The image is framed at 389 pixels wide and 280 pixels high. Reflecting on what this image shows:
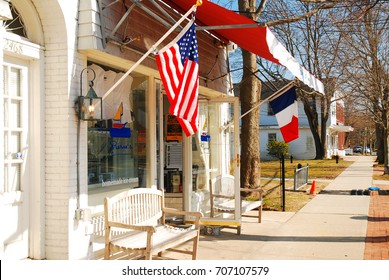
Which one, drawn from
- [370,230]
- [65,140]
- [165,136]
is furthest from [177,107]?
[370,230]

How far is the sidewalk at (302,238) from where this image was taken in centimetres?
679

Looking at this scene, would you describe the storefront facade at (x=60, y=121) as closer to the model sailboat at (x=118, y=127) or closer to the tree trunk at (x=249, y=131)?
the model sailboat at (x=118, y=127)

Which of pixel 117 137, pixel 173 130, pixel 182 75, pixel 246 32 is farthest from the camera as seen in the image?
pixel 173 130

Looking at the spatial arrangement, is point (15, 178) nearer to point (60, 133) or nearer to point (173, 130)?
point (60, 133)

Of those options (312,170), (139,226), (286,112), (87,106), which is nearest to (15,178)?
(87,106)

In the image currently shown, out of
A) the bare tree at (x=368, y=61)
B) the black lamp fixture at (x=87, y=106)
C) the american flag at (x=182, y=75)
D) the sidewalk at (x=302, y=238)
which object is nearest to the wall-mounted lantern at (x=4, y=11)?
the black lamp fixture at (x=87, y=106)

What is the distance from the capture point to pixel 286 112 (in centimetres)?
939

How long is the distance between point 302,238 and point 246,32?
371cm

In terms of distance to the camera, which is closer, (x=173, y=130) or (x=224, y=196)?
(x=224, y=196)

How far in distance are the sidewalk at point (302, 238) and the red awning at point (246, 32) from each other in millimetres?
2823

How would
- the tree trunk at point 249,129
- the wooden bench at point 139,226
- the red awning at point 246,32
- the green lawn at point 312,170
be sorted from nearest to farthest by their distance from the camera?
the wooden bench at point 139,226
the red awning at point 246,32
the tree trunk at point 249,129
the green lawn at point 312,170

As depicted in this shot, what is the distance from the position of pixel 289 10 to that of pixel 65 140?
13457 mm

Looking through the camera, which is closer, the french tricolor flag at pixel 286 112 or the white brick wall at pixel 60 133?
the white brick wall at pixel 60 133

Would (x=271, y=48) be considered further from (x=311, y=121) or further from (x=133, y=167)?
(x=311, y=121)
